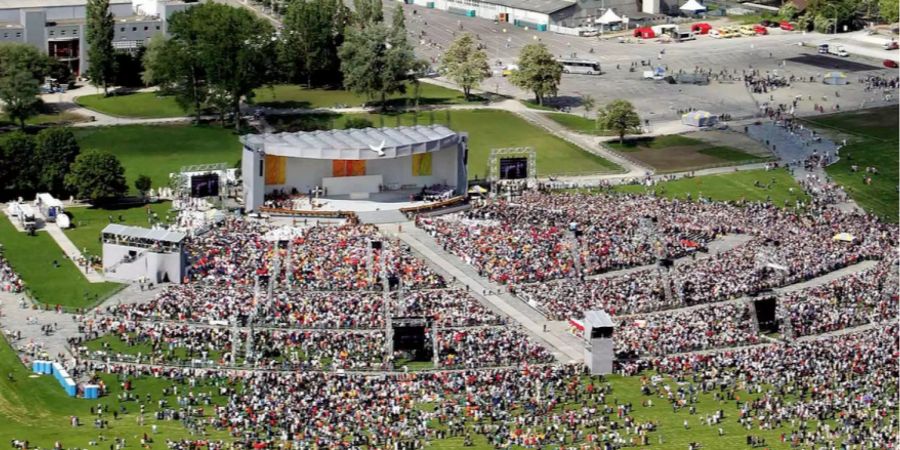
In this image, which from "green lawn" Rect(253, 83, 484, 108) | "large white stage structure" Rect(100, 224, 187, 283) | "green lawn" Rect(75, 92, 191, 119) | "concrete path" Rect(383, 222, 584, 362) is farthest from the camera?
"green lawn" Rect(253, 83, 484, 108)

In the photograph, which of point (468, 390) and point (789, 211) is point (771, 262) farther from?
point (468, 390)

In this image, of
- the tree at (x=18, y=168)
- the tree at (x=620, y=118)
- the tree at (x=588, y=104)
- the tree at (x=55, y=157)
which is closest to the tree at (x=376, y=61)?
the tree at (x=588, y=104)

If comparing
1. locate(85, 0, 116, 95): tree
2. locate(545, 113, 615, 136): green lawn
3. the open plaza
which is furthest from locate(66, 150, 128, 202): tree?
locate(545, 113, 615, 136): green lawn

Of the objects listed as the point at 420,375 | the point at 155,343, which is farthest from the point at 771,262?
the point at 155,343

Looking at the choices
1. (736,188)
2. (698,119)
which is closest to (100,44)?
(698,119)

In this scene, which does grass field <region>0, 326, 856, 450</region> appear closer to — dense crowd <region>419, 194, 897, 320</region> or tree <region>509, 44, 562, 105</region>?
dense crowd <region>419, 194, 897, 320</region>

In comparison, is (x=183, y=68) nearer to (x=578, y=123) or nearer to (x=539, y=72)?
(x=539, y=72)
